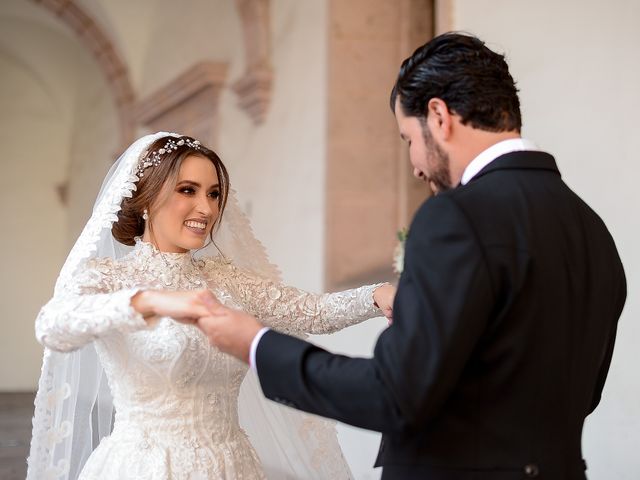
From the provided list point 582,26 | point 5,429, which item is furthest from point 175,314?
point 5,429

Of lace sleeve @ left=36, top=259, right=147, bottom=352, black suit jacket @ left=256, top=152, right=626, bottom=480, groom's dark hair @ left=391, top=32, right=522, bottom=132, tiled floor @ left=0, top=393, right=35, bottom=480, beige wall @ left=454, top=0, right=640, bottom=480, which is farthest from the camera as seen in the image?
tiled floor @ left=0, top=393, right=35, bottom=480


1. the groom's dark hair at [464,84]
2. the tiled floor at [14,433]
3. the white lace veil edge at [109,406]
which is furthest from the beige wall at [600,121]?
the tiled floor at [14,433]

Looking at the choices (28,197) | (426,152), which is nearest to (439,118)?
(426,152)

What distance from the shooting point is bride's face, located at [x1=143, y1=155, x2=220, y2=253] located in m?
2.83

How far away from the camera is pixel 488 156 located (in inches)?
69.6

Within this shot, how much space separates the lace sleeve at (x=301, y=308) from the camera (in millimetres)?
2939

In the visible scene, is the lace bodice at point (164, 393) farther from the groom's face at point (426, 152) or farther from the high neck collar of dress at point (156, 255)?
the groom's face at point (426, 152)

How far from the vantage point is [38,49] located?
13.9m

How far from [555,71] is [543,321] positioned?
297 centimetres

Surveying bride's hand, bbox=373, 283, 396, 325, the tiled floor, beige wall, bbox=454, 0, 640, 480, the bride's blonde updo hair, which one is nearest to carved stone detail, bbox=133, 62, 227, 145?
the tiled floor

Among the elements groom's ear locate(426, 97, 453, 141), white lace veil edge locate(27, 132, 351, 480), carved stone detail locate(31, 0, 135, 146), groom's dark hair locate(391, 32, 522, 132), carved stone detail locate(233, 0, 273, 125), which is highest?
carved stone detail locate(31, 0, 135, 146)

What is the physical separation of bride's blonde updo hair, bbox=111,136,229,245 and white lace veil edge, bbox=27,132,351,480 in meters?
0.04

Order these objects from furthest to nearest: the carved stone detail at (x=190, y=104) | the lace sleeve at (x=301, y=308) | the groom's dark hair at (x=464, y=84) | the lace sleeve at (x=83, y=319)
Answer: the carved stone detail at (x=190, y=104) → the lace sleeve at (x=301, y=308) → the lace sleeve at (x=83, y=319) → the groom's dark hair at (x=464, y=84)

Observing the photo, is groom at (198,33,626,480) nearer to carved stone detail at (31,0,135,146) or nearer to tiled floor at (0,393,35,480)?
tiled floor at (0,393,35,480)
